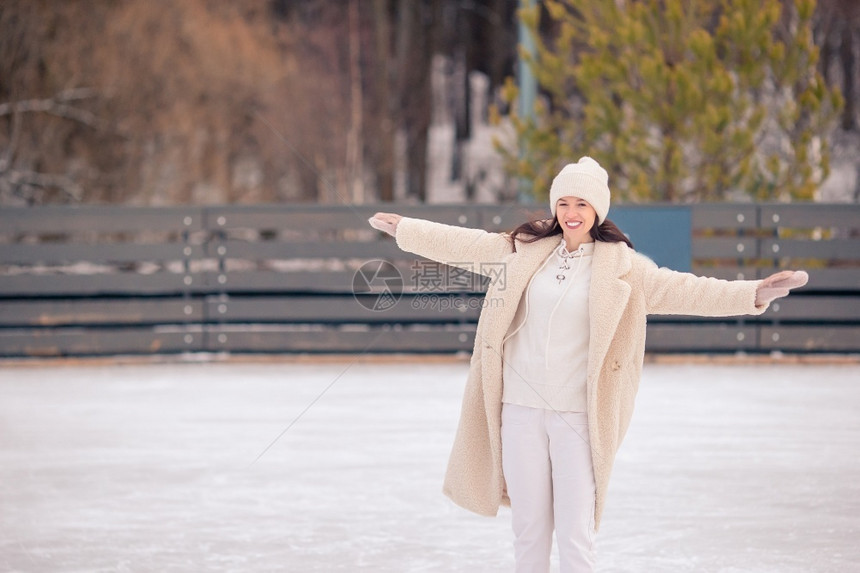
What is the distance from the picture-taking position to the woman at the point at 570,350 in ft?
12.2

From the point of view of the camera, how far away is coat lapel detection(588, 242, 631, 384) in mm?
3699

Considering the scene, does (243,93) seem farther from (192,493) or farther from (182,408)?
(192,493)

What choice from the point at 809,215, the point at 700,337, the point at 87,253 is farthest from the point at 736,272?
the point at 87,253

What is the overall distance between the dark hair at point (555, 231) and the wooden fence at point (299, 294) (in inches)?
266

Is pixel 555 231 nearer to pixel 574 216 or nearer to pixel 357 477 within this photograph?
pixel 574 216

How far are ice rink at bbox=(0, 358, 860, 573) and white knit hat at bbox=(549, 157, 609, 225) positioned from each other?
5.29ft

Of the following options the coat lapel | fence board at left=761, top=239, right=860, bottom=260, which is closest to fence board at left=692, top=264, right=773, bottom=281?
fence board at left=761, top=239, right=860, bottom=260

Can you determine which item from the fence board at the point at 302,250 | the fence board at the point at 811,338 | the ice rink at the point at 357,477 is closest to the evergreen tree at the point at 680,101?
the fence board at the point at 811,338

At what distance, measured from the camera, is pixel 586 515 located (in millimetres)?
3744

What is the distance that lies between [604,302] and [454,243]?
0.58 meters

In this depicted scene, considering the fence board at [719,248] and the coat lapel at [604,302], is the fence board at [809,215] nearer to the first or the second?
the fence board at [719,248]

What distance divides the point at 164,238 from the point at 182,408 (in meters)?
12.2

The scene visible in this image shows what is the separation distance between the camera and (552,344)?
376 cm

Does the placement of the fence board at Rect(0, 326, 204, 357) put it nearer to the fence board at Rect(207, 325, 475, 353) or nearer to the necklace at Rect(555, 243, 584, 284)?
the fence board at Rect(207, 325, 475, 353)
